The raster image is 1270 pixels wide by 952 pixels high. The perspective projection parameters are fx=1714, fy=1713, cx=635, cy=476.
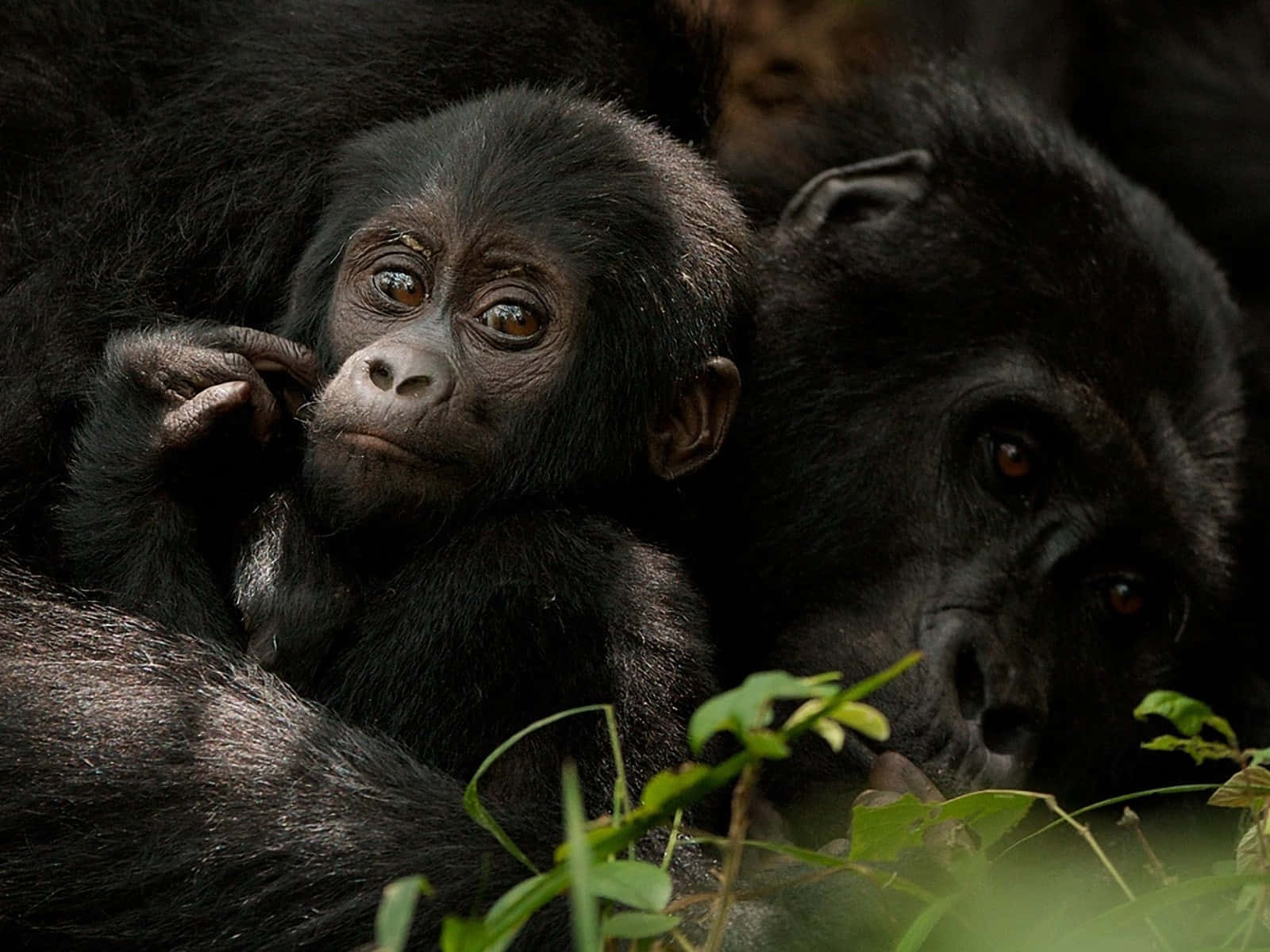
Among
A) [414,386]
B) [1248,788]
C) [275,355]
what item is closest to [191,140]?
[275,355]

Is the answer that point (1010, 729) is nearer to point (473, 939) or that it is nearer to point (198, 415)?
point (198, 415)

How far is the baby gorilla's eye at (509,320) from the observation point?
385 cm

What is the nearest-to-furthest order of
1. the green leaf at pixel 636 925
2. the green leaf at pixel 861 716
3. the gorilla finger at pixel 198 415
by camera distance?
the green leaf at pixel 861 716 → the green leaf at pixel 636 925 → the gorilla finger at pixel 198 415

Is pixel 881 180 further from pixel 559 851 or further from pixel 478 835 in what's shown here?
pixel 559 851

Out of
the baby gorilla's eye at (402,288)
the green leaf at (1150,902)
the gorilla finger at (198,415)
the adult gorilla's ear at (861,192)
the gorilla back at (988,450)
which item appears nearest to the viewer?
the green leaf at (1150,902)

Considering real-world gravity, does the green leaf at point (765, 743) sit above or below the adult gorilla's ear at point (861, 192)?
below

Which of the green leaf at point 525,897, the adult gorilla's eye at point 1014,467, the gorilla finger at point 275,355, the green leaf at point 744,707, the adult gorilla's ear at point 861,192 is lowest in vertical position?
the green leaf at point 525,897

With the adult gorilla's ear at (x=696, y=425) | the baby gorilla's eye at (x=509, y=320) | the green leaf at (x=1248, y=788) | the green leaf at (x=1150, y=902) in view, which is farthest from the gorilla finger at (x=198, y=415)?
the green leaf at (x=1248, y=788)

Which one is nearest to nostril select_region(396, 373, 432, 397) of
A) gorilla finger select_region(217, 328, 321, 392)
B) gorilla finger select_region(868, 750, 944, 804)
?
gorilla finger select_region(217, 328, 321, 392)

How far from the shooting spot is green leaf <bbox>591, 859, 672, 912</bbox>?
2.27 m

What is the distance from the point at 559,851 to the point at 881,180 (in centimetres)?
280

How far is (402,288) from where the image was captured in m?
3.95

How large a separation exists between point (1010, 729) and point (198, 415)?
6.72 ft

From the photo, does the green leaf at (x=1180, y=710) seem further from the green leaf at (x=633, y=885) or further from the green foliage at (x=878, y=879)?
the green leaf at (x=633, y=885)
